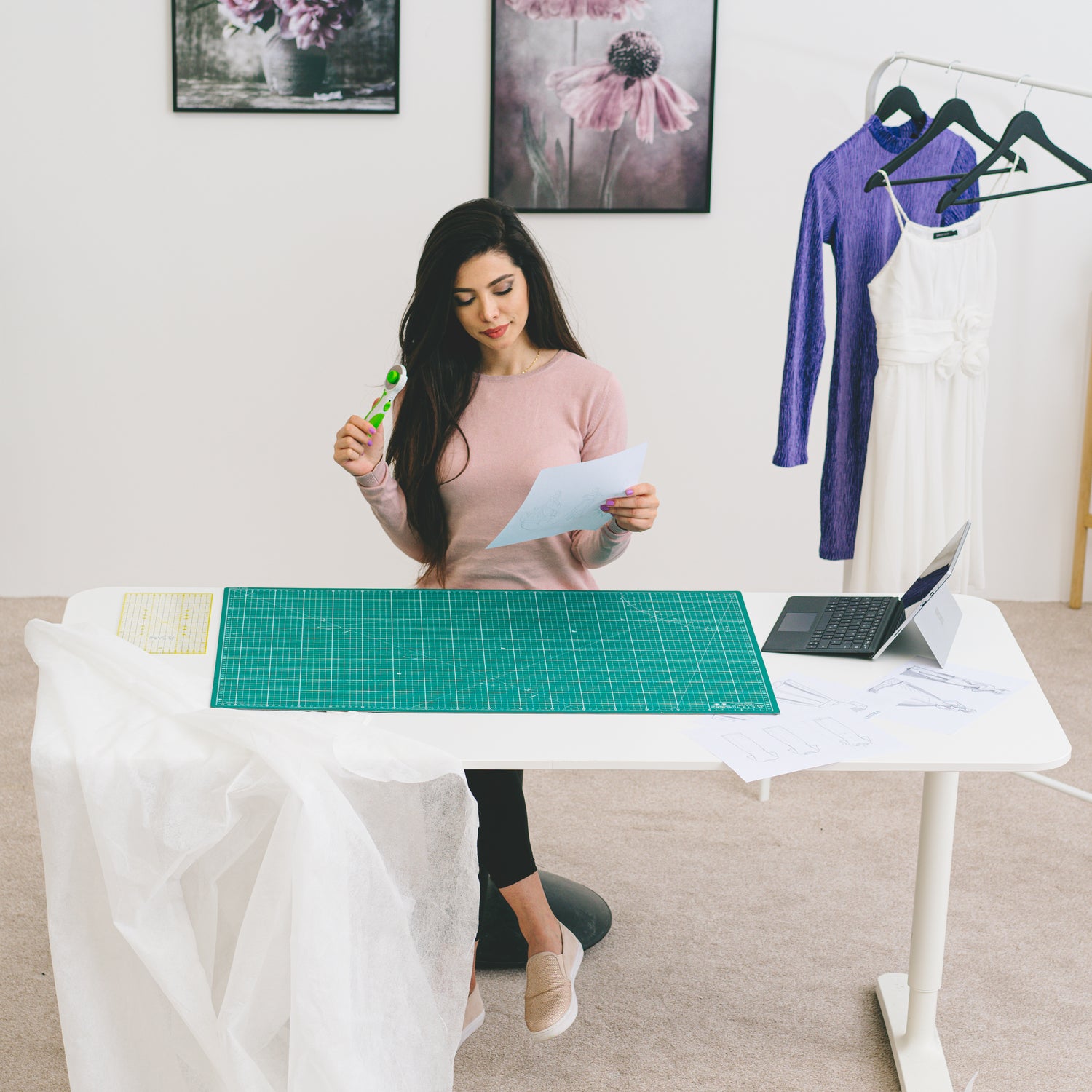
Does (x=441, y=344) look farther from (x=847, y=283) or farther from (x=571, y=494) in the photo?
(x=847, y=283)

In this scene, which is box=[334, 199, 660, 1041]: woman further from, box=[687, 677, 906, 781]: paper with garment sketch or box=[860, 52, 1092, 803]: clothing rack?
box=[860, 52, 1092, 803]: clothing rack

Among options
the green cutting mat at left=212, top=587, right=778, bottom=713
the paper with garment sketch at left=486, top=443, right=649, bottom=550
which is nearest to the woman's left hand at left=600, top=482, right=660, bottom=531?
the paper with garment sketch at left=486, top=443, right=649, bottom=550

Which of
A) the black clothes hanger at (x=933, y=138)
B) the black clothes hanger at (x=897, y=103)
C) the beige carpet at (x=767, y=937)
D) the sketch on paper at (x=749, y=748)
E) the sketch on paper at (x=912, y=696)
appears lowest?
the beige carpet at (x=767, y=937)

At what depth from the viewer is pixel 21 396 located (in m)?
3.33

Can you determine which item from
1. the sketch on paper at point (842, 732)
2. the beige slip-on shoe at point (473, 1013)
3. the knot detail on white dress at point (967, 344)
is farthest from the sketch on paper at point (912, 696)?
the knot detail on white dress at point (967, 344)

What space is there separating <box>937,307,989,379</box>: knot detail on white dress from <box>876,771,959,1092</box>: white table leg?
36.0 inches

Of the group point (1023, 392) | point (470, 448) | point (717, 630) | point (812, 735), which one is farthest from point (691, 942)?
point (1023, 392)

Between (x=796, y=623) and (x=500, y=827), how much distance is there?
496 millimetres

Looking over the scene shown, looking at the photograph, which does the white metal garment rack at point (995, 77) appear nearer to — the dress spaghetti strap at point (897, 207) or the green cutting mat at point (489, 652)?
the dress spaghetti strap at point (897, 207)

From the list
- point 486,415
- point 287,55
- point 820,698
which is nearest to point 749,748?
point 820,698

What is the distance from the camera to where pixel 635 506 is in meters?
1.66

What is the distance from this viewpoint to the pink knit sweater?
189 centimetres

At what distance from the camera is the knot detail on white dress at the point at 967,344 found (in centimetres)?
225

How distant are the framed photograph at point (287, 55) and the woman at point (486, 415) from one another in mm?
1428
